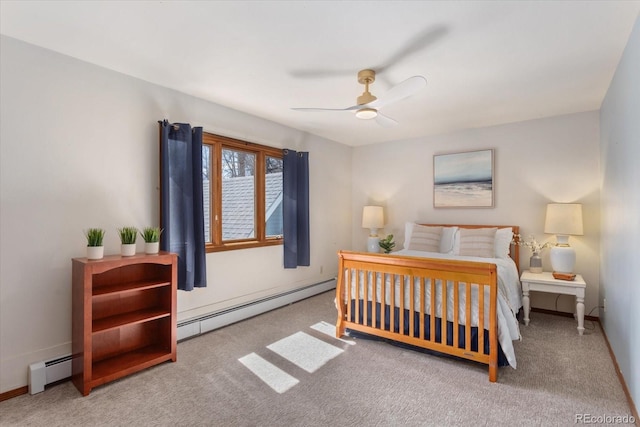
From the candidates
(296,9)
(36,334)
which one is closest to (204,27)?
(296,9)

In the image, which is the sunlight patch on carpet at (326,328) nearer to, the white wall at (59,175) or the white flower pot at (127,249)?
the white wall at (59,175)

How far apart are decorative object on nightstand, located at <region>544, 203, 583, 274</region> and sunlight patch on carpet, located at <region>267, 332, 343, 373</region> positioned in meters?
2.57

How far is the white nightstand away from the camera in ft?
10.2

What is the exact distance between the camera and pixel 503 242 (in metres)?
3.81

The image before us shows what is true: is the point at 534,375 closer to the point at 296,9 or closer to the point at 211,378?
the point at 211,378

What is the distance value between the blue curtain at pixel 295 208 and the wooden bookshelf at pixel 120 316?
1.72 m

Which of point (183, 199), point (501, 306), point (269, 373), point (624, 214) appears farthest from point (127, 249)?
point (624, 214)

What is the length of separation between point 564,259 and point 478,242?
836mm

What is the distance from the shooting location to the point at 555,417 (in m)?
1.87

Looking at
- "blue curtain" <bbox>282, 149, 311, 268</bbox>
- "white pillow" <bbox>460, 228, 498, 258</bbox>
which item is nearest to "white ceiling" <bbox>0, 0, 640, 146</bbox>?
"blue curtain" <bbox>282, 149, 311, 268</bbox>

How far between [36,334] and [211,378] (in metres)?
1.25

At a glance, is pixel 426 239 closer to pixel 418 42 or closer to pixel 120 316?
pixel 418 42

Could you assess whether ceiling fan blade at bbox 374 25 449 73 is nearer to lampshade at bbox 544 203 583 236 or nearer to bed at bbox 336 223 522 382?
bed at bbox 336 223 522 382
